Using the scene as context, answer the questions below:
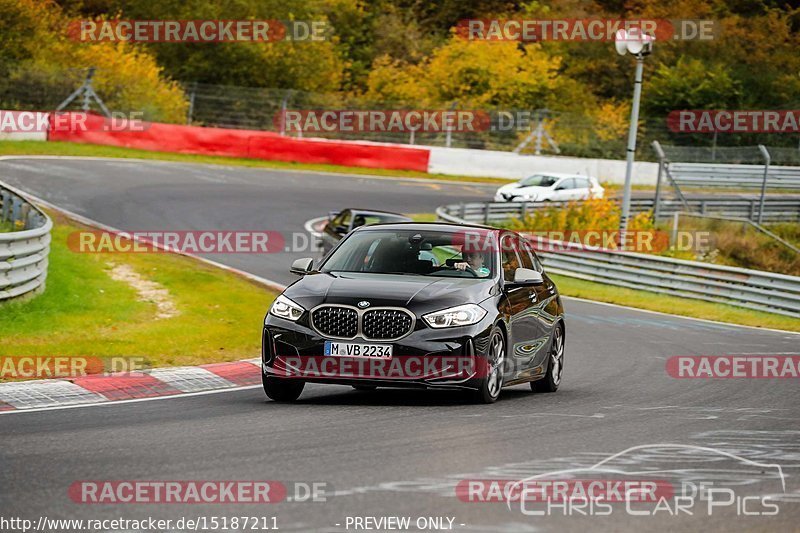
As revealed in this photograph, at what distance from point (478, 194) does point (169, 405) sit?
3388cm

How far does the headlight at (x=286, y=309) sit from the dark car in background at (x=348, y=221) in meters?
12.1

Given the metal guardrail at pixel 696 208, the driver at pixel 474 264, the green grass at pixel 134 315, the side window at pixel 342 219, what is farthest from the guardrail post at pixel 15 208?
the metal guardrail at pixel 696 208

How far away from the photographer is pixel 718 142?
204 feet

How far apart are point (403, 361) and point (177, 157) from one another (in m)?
34.8

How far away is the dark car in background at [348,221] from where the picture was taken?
23.6 m

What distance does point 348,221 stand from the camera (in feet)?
78.7

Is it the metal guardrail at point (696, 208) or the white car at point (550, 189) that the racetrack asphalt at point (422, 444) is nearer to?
the metal guardrail at point (696, 208)

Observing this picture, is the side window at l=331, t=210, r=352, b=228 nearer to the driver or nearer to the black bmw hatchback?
the black bmw hatchback

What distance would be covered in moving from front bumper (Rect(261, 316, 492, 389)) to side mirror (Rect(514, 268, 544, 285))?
123 cm

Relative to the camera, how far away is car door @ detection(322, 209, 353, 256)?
78.4 ft

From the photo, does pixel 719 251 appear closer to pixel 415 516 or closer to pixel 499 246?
pixel 499 246

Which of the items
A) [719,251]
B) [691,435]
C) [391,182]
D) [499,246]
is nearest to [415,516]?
[691,435]
